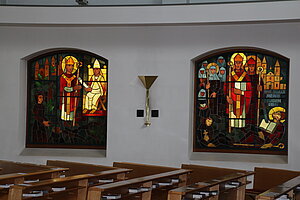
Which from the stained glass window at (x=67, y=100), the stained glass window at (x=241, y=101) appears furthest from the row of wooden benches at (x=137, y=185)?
the stained glass window at (x=67, y=100)

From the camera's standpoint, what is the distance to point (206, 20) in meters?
8.16

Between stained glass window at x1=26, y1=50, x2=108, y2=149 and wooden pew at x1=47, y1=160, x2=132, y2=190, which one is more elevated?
stained glass window at x1=26, y1=50, x2=108, y2=149

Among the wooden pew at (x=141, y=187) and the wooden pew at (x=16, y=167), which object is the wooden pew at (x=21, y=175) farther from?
the wooden pew at (x=141, y=187)

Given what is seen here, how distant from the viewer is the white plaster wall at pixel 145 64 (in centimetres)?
866

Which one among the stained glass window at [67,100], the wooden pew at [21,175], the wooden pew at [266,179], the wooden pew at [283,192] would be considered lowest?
the wooden pew at [266,179]

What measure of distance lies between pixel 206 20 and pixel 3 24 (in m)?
3.34

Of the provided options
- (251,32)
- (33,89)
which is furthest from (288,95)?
(33,89)

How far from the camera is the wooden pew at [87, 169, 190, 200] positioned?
14.5ft

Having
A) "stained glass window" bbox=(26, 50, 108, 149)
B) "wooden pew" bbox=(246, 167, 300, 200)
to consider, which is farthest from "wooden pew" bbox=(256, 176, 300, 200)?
"stained glass window" bbox=(26, 50, 108, 149)

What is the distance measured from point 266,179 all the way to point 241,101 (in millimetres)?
2349

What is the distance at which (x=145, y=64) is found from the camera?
8836mm

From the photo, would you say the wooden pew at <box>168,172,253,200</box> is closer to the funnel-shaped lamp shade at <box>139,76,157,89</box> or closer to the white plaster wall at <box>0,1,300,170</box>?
the white plaster wall at <box>0,1,300,170</box>

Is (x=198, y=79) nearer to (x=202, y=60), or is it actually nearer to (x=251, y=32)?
(x=202, y=60)

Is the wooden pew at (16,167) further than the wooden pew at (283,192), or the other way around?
the wooden pew at (16,167)
